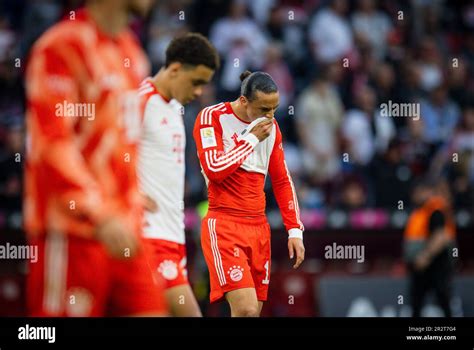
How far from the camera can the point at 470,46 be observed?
14.2 metres

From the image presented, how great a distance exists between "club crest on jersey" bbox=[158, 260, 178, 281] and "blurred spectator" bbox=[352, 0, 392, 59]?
7075mm

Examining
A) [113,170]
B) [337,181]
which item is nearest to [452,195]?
[337,181]

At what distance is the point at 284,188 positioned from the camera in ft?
23.2

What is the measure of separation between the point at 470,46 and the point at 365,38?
1.68 meters

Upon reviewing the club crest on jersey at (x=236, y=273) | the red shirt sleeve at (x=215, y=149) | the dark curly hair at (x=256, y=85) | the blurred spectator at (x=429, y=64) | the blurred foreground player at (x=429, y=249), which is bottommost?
the blurred foreground player at (x=429, y=249)

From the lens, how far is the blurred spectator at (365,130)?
38.4ft

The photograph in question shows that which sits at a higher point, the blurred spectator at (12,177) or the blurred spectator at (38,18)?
the blurred spectator at (38,18)

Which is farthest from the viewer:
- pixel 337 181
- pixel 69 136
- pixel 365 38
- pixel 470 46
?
pixel 470 46

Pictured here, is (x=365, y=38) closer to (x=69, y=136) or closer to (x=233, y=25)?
(x=233, y=25)

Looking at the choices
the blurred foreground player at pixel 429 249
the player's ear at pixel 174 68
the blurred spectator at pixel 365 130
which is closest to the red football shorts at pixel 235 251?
the player's ear at pixel 174 68

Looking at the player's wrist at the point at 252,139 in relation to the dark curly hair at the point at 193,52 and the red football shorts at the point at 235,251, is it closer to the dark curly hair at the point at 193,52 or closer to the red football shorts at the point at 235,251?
the dark curly hair at the point at 193,52

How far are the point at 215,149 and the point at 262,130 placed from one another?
355mm

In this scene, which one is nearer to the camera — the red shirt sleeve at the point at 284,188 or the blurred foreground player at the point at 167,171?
the blurred foreground player at the point at 167,171

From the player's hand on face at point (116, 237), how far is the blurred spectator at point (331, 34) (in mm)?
8800
